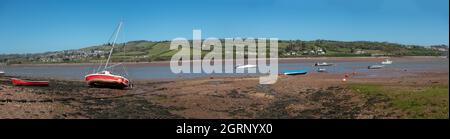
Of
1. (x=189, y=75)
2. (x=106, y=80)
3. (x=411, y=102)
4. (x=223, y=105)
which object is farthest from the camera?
(x=189, y=75)

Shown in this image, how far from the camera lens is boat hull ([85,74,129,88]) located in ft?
129

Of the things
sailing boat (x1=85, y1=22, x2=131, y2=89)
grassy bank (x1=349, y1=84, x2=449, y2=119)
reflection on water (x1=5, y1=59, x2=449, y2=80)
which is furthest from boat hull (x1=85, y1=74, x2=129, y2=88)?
reflection on water (x1=5, y1=59, x2=449, y2=80)

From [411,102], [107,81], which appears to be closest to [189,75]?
[107,81]

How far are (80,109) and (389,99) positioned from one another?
16.4 meters

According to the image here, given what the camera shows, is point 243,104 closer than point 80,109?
No

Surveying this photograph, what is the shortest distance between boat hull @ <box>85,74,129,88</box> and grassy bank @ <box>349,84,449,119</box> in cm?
2088

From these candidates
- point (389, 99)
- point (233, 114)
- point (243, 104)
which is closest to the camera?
point (389, 99)

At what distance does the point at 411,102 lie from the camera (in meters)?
22.0

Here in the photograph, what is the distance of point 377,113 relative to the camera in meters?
21.9

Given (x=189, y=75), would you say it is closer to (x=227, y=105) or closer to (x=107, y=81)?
(x=107, y=81)

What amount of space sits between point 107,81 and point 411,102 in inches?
1012

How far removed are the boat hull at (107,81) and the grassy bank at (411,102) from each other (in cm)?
2088
